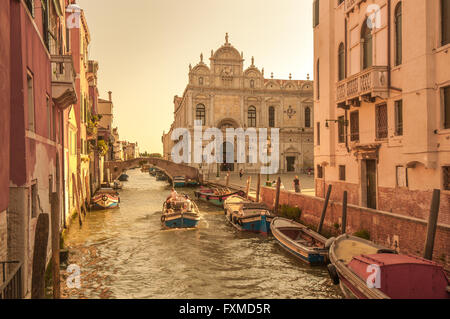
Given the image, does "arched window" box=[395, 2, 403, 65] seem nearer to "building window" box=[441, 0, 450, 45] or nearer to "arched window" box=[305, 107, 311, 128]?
"building window" box=[441, 0, 450, 45]

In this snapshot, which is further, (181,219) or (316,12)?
(316,12)

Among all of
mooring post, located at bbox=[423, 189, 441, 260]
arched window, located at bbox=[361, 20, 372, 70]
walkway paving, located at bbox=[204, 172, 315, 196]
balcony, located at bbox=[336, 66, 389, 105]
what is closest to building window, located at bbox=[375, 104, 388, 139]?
balcony, located at bbox=[336, 66, 389, 105]

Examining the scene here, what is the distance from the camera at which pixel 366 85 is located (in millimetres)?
12383

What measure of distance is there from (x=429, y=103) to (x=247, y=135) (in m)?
33.2

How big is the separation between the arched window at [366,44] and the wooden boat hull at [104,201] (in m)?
15.6

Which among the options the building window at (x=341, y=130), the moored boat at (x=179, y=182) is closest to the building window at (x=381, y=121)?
the building window at (x=341, y=130)

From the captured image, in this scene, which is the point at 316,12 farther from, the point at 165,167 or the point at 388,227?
the point at 165,167

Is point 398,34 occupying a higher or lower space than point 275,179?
higher

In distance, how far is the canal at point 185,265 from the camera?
895cm

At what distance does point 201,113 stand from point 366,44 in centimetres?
2970

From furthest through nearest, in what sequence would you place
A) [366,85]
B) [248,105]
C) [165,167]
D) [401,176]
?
[248,105] → [165,167] → [366,85] → [401,176]

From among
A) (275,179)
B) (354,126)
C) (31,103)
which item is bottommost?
(275,179)

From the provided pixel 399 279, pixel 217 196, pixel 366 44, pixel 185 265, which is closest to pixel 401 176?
pixel 366 44

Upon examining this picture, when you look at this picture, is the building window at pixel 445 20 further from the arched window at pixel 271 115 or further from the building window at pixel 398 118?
the arched window at pixel 271 115
